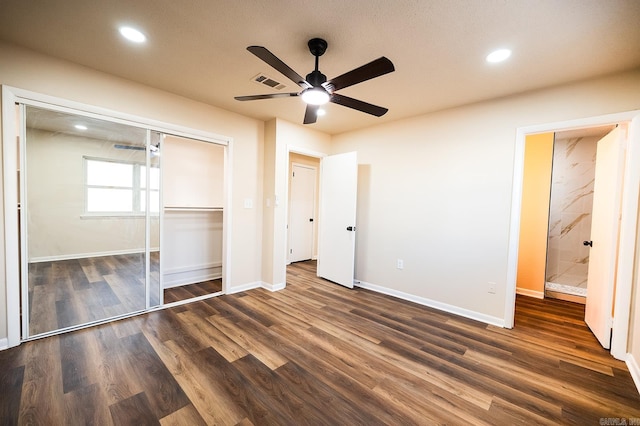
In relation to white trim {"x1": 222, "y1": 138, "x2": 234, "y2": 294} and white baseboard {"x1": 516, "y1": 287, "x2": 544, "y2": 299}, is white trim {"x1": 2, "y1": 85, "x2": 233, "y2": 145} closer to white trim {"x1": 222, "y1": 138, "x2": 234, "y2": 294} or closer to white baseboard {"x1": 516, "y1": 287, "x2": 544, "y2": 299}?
white trim {"x1": 222, "y1": 138, "x2": 234, "y2": 294}

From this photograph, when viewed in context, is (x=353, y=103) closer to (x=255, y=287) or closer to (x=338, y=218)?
(x=338, y=218)

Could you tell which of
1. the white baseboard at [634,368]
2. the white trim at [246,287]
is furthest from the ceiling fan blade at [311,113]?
the white baseboard at [634,368]

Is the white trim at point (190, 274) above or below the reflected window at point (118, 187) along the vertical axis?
below

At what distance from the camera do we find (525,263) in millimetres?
4047

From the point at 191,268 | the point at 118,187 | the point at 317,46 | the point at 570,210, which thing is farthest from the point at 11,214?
the point at 570,210

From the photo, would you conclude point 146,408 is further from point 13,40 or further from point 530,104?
point 530,104

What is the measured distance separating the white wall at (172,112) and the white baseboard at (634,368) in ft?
13.0

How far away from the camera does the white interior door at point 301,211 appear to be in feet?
18.5

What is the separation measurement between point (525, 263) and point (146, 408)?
16.4 ft

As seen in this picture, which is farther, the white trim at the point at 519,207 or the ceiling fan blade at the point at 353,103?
the white trim at the point at 519,207

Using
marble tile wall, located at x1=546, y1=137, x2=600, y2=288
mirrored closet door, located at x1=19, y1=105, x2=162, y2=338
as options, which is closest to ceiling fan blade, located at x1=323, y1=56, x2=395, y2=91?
mirrored closet door, located at x1=19, y1=105, x2=162, y2=338

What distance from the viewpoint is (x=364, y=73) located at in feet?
5.52

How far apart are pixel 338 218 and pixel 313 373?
99.9 inches

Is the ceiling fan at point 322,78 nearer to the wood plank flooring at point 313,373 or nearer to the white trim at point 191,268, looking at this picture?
the wood plank flooring at point 313,373
